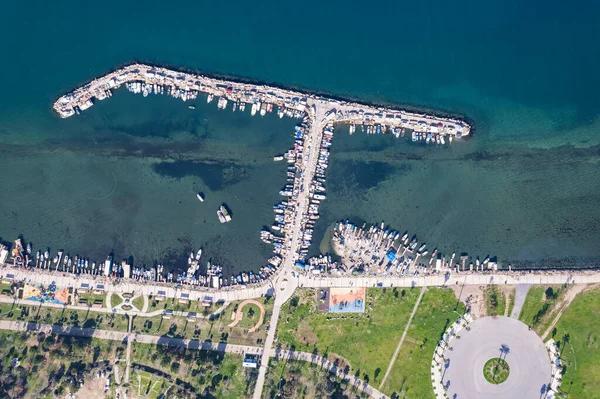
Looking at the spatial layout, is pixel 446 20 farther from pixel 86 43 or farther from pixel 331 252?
pixel 86 43

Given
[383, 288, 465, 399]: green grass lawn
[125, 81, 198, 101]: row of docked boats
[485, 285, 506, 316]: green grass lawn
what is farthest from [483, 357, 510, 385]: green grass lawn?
[125, 81, 198, 101]: row of docked boats

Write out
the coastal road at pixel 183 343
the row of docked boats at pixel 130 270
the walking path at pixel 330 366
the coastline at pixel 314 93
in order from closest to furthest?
the coastal road at pixel 183 343
the walking path at pixel 330 366
the row of docked boats at pixel 130 270
the coastline at pixel 314 93

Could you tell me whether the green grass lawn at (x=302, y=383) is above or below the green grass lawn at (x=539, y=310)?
below

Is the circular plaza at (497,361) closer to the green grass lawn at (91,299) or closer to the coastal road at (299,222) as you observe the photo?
the coastal road at (299,222)

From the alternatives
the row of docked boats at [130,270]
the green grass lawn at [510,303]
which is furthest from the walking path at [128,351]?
the green grass lawn at [510,303]

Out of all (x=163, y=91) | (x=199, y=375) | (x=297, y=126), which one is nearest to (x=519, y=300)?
(x=297, y=126)

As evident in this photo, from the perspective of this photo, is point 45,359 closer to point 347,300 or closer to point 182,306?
point 182,306
